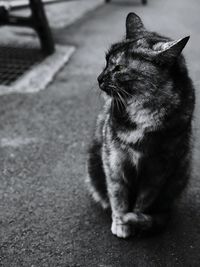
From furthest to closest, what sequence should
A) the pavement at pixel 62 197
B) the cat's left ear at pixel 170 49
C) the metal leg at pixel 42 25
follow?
the metal leg at pixel 42 25, the pavement at pixel 62 197, the cat's left ear at pixel 170 49

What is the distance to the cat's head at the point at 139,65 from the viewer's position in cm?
210

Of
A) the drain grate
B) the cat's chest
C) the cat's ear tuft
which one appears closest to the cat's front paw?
the cat's chest

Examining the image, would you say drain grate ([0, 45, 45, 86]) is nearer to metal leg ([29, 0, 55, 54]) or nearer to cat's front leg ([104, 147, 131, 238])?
metal leg ([29, 0, 55, 54])

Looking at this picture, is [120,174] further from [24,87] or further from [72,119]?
[24,87]

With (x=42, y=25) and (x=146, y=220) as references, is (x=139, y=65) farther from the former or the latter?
(x=42, y=25)

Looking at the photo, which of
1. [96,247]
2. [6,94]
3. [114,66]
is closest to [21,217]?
[96,247]

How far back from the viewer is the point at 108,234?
8.22ft

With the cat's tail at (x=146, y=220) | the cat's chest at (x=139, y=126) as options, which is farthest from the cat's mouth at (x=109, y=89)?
the cat's tail at (x=146, y=220)

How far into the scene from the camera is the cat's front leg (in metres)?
2.39

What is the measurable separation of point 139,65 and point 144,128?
0.33 meters

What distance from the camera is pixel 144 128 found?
7.21 feet

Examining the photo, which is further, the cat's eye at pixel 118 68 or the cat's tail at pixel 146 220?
the cat's tail at pixel 146 220

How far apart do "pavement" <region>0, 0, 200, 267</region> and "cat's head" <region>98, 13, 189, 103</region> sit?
873 mm

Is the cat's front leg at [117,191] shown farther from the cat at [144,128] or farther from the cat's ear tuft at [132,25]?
the cat's ear tuft at [132,25]
